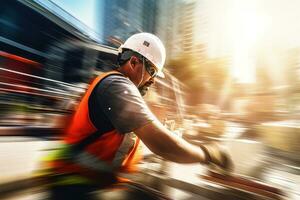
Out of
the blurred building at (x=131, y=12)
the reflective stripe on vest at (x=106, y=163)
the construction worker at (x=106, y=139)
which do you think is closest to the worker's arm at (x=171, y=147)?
the construction worker at (x=106, y=139)

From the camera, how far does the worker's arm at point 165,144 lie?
1.91 meters

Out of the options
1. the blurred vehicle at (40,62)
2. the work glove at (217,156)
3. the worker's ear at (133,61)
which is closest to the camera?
the work glove at (217,156)

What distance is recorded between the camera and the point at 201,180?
2771 millimetres

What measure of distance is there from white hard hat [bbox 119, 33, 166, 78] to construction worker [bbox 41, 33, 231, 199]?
0.51 m

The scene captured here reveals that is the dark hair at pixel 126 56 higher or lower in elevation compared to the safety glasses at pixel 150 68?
higher

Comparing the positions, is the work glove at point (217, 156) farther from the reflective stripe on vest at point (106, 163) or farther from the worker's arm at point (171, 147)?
the reflective stripe on vest at point (106, 163)

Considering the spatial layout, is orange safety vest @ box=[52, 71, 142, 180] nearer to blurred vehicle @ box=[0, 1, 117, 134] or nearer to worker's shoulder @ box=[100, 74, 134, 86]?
worker's shoulder @ box=[100, 74, 134, 86]

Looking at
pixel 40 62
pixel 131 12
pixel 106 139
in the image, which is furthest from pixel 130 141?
pixel 131 12

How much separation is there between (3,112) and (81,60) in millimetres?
6659

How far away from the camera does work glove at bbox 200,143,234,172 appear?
7.16ft

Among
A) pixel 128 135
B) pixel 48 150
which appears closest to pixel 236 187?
pixel 128 135

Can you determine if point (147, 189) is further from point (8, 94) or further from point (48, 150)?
point (8, 94)

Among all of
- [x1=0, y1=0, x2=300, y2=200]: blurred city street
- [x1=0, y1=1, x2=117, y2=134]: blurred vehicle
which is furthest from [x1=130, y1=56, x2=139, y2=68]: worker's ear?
[x1=0, y1=1, x2=117, y2=134]: blurred vehicle

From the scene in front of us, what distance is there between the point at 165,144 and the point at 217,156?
47 cm
